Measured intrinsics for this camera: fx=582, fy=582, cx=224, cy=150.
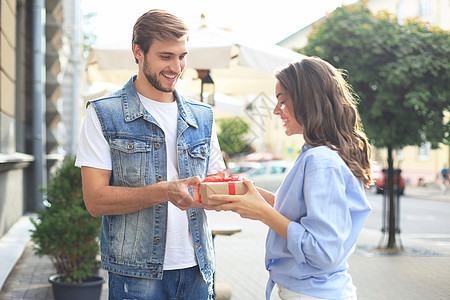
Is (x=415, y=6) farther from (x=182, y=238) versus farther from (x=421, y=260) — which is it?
(x=182, y=238)

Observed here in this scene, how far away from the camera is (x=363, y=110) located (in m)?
9.63

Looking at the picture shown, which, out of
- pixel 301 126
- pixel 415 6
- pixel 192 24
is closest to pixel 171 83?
pixel 301 126

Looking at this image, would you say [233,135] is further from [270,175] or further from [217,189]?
[217,189]

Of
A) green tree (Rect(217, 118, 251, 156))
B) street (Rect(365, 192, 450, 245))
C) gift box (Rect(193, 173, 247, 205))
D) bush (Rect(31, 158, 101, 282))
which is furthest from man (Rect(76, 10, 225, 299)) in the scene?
street (Rect(365, 192, 450, 245))

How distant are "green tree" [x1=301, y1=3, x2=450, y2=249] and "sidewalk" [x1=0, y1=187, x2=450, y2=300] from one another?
191 cm

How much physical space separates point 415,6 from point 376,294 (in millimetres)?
37549

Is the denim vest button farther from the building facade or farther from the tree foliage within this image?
the tree foliage

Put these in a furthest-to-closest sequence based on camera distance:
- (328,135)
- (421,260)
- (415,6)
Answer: (415,6) < (421,260) < (328,135)

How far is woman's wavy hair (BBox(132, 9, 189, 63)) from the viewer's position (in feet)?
8.04

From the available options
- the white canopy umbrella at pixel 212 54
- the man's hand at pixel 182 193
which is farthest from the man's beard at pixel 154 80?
the white canopy umbrella at pixel 212 54

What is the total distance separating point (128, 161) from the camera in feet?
8.07

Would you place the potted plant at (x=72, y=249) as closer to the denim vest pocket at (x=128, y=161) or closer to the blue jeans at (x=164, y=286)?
the blue jeans at (x=164, y=286)

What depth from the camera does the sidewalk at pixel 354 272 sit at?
6711 mm

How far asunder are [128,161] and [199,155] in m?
0.34
